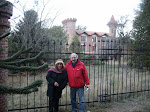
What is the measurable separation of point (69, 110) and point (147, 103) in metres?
2.81

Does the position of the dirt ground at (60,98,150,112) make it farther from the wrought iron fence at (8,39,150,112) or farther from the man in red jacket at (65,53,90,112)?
the man in red jacket at (65,53,90,112)

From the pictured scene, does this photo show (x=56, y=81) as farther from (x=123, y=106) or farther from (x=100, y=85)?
(x=123, y=106)

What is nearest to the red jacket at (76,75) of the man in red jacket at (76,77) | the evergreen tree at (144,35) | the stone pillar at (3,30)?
the man in red jacket at (76,77)

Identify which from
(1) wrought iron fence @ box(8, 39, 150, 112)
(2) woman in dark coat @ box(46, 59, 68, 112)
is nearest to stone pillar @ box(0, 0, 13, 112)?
(1) wrought iron fence @ box(8, 39, 150, 112)

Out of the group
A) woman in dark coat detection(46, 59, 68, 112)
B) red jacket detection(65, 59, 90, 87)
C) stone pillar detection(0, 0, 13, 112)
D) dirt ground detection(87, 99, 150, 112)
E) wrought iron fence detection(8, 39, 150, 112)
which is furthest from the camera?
wrought iron fence detection(8, 39, 150, 112)

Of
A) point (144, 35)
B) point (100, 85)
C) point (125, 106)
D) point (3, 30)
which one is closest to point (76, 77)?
point (100, 85)

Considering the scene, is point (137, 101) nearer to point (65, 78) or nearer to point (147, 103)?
point (147, 103)

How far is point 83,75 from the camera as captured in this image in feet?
12.1

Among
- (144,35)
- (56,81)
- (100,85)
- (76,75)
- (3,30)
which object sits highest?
(144,35)

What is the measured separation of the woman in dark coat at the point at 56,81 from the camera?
339 cm

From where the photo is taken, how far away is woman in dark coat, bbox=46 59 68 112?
11.1ft

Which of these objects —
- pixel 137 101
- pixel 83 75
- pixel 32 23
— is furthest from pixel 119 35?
pixel 83 75

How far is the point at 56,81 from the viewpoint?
3449mm

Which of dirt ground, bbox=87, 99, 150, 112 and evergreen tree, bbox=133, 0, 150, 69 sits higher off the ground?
evergreen tree, bbox=133, 0, 150, 69
